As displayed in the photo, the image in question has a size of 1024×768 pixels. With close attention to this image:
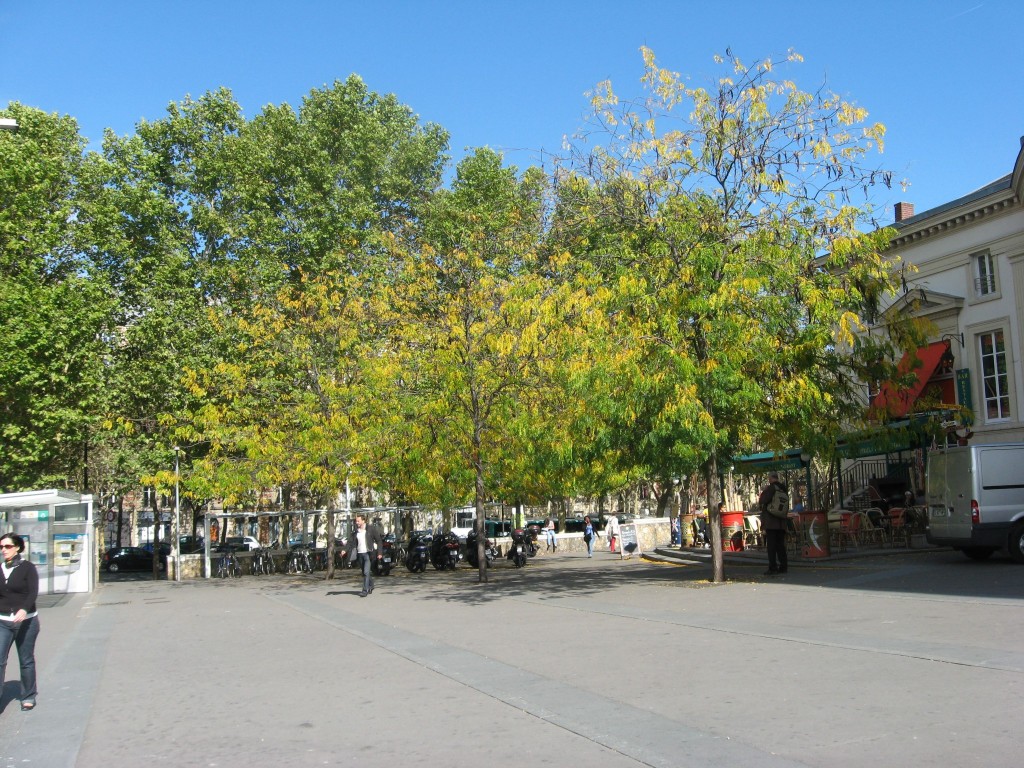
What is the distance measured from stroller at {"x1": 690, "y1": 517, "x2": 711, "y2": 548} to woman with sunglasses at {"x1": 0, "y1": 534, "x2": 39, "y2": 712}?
77.8ft

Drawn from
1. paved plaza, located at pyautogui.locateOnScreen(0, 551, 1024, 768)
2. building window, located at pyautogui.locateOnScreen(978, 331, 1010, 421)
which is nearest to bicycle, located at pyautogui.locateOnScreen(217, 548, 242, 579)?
paved plaza, located at pyautogui.locateOnScreen(0, 551, 1024, 768)

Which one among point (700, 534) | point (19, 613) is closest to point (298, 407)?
point (700, 534)

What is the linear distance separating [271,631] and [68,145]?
28.4 metres

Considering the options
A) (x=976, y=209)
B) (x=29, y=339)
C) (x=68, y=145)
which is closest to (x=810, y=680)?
(x=976, y=209)

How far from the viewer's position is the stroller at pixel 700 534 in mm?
30609

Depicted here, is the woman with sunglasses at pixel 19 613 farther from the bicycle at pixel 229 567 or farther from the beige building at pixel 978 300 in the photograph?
the bicycle at pixel 229 567

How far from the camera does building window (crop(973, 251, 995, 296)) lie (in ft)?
97.9

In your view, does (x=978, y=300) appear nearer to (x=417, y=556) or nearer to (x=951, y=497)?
(x=951, y=497)

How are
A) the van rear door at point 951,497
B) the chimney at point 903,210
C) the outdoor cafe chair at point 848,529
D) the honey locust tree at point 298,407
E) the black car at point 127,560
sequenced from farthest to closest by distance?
the black car at point 127,560 → the chimney at point 903,210 → the honey locust tree at point 298,407 → the outdoor cafe chair at point 848,529 → the van rear door at point 951,497

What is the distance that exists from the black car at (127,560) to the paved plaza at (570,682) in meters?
37.1

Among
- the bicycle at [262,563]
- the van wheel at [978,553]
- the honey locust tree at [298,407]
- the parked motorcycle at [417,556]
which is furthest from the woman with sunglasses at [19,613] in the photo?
the bicycle at [262,563]

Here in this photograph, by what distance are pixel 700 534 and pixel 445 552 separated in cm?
806

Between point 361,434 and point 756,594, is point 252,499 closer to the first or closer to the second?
point 361,434

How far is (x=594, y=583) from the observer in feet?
70.0
